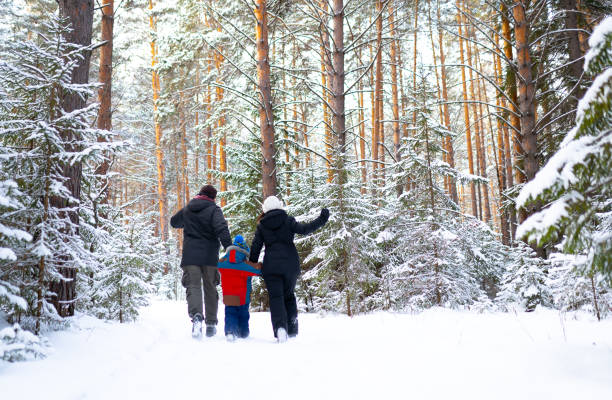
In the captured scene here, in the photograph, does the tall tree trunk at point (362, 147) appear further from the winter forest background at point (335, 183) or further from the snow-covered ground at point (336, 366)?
the snow-covered ground at point (336, 366)

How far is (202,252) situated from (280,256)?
3.69 ft

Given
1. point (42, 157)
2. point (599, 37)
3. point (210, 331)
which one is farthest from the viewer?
point (210, 331)

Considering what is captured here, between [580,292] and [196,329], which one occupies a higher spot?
[580,292]

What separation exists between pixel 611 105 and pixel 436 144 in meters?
6.55

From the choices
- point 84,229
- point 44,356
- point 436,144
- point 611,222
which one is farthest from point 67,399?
point 436,144

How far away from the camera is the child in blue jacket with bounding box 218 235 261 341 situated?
5355 millimetres

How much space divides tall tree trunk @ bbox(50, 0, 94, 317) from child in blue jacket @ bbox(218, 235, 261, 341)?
1830mm

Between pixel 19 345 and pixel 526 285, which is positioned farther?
pixel 526 285

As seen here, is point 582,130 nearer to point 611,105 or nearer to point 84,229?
point 611,105

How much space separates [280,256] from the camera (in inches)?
207

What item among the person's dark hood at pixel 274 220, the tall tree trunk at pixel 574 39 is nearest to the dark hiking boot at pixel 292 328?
the person's dark hood at pixel 274 220

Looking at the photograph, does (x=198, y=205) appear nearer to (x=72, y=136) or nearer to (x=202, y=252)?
(x=202, y=252)

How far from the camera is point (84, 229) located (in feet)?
17.6

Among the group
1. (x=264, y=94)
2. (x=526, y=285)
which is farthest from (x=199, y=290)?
(x=526, y=285)
